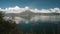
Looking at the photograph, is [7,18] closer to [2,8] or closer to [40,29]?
[2,8]

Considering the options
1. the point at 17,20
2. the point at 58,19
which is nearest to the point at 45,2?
the point at 58,19

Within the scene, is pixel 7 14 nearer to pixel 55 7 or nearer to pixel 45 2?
pixel 45 2

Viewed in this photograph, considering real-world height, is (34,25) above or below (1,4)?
below

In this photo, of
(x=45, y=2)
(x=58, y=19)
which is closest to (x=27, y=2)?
(x=45, y=2)

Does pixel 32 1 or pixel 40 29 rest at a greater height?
pixel 32 1

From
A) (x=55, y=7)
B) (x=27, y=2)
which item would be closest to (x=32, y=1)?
(x=27, y=2)

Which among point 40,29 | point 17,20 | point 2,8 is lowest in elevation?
point 40,29

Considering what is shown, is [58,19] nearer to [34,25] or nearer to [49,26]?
[49,26]
